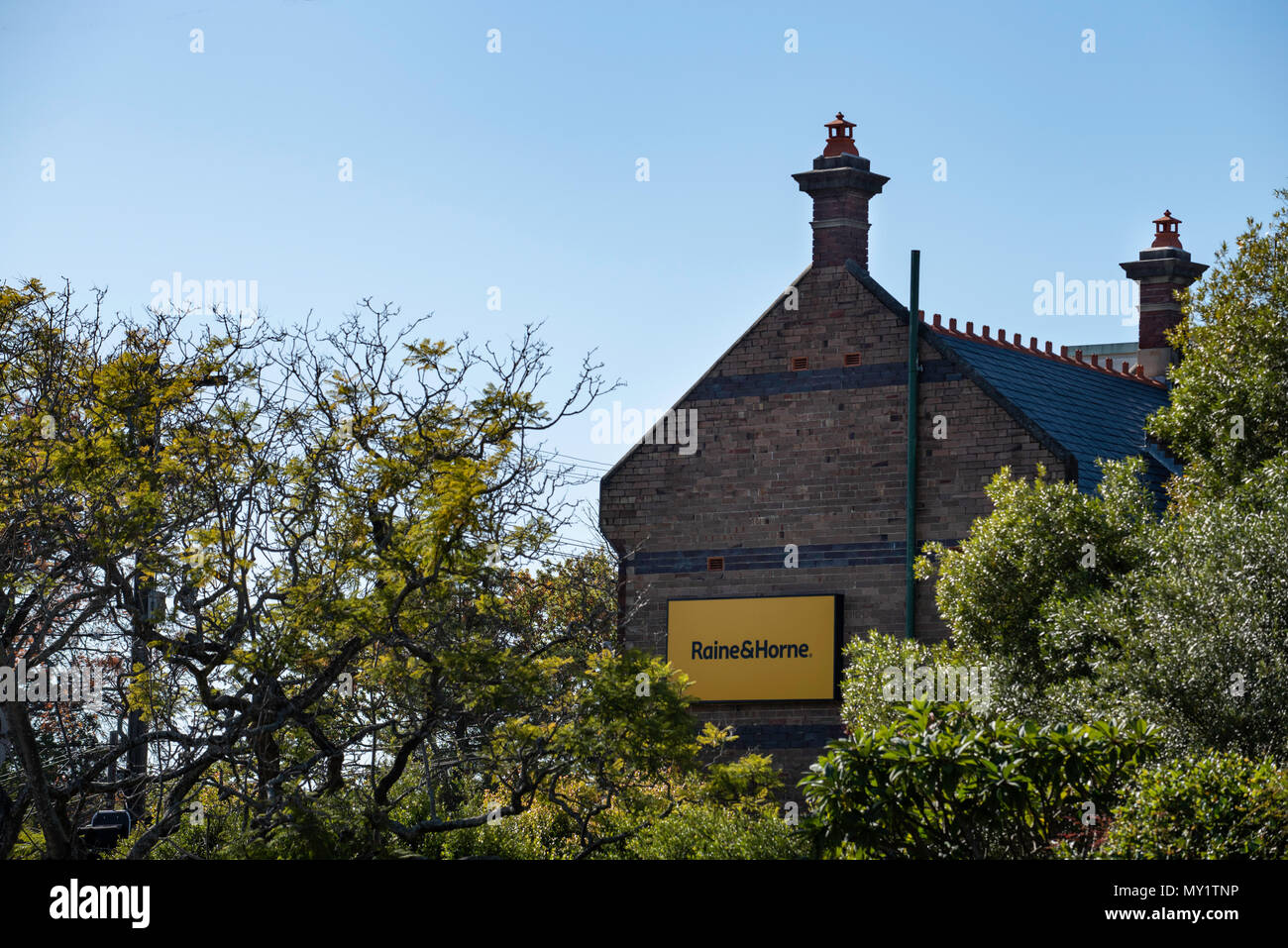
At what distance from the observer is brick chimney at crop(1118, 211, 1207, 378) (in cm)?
2952

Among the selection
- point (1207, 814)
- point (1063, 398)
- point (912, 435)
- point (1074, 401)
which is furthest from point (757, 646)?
point (1207, 814)

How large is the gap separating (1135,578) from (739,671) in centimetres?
856

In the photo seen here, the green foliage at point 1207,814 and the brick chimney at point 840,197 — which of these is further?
the brick chimney at point 840,197

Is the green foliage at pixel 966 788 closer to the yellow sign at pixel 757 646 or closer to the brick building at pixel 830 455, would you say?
the brick building at pixel 830 455

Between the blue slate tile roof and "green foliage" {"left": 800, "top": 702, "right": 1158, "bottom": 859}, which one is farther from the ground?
the blue slate tile roof

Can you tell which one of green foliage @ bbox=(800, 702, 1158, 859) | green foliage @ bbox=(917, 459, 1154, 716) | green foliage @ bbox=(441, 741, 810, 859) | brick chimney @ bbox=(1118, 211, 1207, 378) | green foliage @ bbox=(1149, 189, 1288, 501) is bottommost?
green foliage @ bbox=(441, 741, 810, 859)

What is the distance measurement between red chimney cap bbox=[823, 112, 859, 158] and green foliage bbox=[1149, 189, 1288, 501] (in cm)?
717

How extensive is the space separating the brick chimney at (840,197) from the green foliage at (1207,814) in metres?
13.7

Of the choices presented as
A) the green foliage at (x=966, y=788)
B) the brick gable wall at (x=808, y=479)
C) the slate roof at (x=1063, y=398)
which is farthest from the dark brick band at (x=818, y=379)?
the green foliage at (x=966, y=788)

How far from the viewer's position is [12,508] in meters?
15.4

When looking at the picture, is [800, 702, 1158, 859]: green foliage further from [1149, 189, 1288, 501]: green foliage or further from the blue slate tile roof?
the blue slate tile roof

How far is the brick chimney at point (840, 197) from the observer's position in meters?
24.3

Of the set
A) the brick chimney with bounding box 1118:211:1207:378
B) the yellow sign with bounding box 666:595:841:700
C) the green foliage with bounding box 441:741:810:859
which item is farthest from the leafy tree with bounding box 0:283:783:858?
the brick chimney with bounding box 1118:211:1207:378
